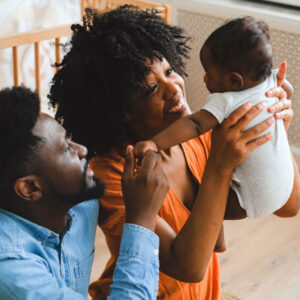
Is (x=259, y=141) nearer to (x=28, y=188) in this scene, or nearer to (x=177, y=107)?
(x=177, y=107)

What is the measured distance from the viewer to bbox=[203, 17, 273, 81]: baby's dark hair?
123 centimetres

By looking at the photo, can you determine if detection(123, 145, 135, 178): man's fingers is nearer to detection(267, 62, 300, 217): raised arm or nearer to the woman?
the woman

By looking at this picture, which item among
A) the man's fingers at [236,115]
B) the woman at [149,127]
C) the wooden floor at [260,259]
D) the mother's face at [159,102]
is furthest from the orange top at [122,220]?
the wooden floor at [260,259]

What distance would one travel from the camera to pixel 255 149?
1.22 meters

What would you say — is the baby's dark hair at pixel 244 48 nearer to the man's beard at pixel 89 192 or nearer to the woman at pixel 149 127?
the woman at pixel 149 127

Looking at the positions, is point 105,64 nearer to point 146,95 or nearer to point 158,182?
point 146,95

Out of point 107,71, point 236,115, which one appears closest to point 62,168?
point 107,71

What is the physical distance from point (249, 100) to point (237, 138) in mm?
106

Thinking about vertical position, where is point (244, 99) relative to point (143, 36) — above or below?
A: below

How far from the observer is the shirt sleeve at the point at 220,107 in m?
1.21

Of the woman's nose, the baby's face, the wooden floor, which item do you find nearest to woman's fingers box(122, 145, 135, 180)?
the woman's nose

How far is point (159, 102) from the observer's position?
1.25m

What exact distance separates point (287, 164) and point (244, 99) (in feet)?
0.59

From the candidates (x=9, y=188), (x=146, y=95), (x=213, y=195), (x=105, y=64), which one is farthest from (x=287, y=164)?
(x=9, y=188)
